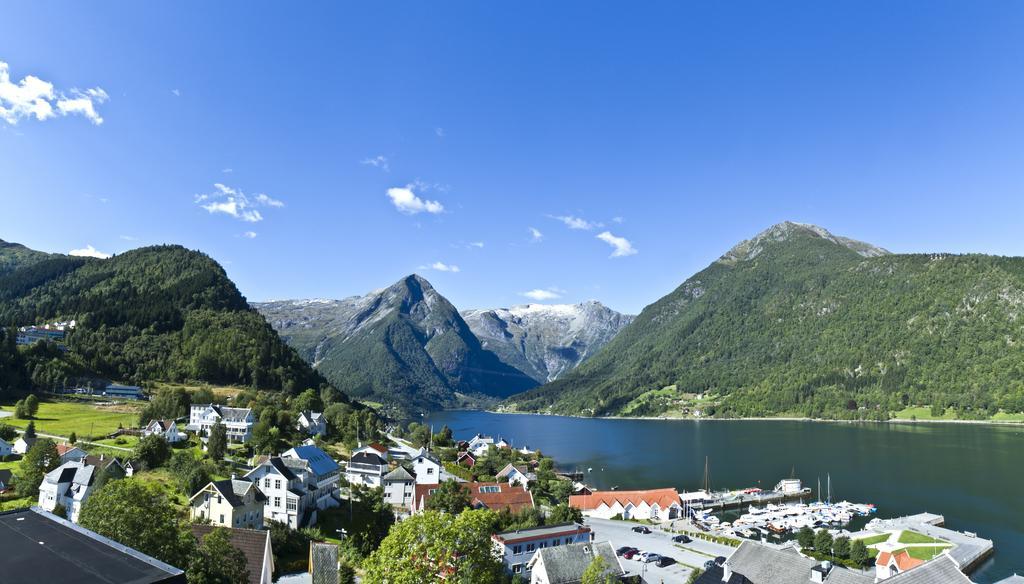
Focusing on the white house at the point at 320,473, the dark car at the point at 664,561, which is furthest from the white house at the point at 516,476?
the dark car at the point at 664,561

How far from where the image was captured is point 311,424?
95.1 m

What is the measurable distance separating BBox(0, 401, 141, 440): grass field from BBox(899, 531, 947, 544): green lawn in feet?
292

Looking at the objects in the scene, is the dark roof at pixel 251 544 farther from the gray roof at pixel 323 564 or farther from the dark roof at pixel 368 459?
the dark roof at pixel 368 459

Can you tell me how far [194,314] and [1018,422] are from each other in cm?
22353

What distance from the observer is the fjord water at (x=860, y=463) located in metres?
72.2

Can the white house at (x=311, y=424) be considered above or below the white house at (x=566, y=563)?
above

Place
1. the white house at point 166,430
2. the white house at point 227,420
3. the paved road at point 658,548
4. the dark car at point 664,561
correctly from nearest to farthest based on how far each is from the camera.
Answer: the paved road at point 658,548, the dark car at point 664,561, the white house at point 166,430, the white house at point 227,420

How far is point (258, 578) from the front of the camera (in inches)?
1369

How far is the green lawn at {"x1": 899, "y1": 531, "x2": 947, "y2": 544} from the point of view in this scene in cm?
5572

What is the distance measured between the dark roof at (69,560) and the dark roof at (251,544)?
23.2 meters

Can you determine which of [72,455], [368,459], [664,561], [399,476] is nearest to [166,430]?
[72,455]

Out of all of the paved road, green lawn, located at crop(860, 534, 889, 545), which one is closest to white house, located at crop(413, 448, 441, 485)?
the paved road

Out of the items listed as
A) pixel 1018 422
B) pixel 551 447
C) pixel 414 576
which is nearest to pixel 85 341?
pixel 551 447

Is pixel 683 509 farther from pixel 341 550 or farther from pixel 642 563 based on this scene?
pixel 341 550
